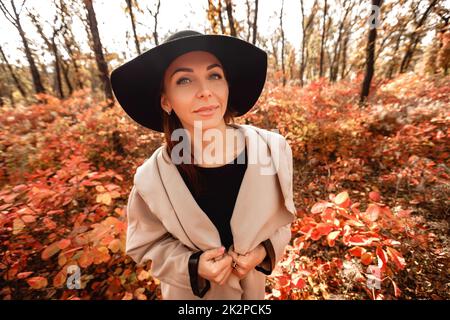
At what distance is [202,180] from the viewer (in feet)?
4.22

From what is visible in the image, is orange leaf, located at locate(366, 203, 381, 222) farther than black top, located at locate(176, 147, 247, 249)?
Yes

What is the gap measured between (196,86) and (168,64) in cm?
22

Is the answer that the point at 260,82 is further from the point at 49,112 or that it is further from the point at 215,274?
the point at 49,112

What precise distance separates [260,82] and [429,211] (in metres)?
3.72

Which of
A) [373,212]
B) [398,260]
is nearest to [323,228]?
[373,212]

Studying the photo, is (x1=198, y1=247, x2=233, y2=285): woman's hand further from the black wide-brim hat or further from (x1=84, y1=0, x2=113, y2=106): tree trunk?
(x1=84, y1=0, x2=113, y2=106): tree trunk

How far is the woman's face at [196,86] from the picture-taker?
1137 mm

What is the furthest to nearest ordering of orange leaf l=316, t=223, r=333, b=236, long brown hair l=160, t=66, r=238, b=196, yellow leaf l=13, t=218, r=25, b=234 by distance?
1. yellow leaf l=13, t=218, r=25, b=234
2. orange leaf l=316, t=223, r=333, b=236
3. long brown hair l=160, t=66, r=238, b=196

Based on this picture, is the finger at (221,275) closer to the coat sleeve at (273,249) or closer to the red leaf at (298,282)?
the coat sleeve at (273,249)

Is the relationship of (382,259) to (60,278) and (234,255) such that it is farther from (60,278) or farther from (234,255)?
(60,278)

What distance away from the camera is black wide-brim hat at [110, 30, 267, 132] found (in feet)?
3.66

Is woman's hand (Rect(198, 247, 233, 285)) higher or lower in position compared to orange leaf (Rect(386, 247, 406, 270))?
higher

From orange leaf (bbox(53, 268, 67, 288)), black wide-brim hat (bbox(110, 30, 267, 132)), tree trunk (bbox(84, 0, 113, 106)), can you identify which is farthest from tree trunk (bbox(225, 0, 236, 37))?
orange leaf (bbox(53, 268, 67, 288))
